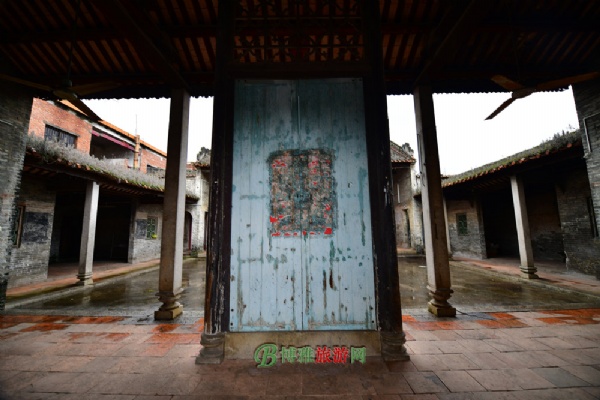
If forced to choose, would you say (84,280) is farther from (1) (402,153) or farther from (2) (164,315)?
(1) (402,153)

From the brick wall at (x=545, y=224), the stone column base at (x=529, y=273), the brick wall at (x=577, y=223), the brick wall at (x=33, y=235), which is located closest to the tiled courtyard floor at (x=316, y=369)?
the stone column base at (x=529, y=273)

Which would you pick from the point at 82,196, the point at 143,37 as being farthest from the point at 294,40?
the point at 82,196

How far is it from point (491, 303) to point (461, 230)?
9450mm

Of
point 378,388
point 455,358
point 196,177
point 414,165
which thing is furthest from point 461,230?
point 196,177

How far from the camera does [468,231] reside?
1293 centimetres

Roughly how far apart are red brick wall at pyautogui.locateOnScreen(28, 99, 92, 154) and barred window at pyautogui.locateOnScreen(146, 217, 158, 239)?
15.4 feet

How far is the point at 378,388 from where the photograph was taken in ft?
7.45

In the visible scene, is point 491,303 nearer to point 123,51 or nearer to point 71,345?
point 71,345

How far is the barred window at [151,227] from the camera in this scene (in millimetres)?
13469

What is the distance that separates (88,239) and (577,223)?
1566 cm

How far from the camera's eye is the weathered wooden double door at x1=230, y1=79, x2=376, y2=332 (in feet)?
9.72

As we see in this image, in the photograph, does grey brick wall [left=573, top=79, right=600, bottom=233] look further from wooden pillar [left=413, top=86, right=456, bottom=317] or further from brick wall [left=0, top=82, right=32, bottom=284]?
brick wall [left=0, top=82, right=32, bottom=284]

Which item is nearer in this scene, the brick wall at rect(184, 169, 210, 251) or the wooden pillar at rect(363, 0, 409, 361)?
the wooden pillar at rect(363, 0, 409, 361)

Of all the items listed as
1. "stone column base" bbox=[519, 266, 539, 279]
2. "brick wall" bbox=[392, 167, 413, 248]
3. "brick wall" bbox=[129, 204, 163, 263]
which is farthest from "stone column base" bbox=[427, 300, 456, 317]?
"brick wall" bbox=[129, 204, 163, 263]
